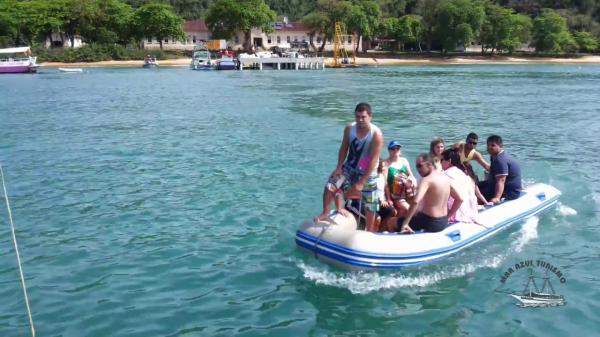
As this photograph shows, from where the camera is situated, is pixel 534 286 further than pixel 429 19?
No

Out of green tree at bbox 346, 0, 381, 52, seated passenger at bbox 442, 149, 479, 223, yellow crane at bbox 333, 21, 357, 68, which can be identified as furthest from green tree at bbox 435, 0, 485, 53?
seated passenger at bbox 442, 149, 479, 223

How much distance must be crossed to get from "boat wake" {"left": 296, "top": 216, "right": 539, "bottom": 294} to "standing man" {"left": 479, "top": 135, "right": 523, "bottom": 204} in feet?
→ 6.71

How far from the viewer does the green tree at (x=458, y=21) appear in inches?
3802

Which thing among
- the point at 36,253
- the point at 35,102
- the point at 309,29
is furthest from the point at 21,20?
the point at 36,253

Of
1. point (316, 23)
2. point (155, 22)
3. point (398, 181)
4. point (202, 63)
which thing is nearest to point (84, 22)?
point (155, 22)

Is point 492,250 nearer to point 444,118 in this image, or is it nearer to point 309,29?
point 444,118

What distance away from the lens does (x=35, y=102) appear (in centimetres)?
3516

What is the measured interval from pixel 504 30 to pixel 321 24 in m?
31.9

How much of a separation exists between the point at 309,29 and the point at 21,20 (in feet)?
158

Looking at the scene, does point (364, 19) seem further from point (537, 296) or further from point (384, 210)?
point (537, 296)

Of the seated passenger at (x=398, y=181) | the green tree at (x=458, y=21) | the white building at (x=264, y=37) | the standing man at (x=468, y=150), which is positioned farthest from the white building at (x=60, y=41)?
the seated passenger at (x=398, y=181)

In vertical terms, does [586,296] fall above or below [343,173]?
below

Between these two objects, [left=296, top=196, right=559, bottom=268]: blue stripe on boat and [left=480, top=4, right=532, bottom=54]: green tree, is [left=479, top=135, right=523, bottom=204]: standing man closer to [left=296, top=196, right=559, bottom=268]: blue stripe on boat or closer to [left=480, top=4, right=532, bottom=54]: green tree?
[left=296, top=196, right=559, bottom=268]: blue stripe on boat

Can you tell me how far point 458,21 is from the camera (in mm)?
98188
